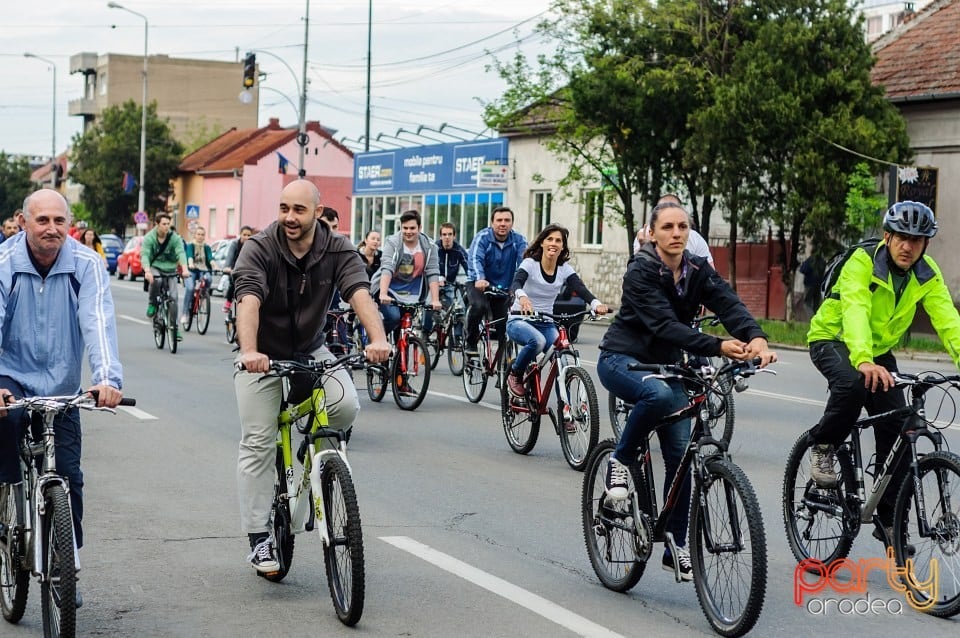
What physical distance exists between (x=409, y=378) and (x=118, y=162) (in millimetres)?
68737

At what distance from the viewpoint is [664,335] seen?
20.8 ft

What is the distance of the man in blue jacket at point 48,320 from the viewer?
18.5 feet

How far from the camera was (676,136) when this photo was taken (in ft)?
107

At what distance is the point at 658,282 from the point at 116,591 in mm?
2734

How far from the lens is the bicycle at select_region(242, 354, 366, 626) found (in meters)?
5.78

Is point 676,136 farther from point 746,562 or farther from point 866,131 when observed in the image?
point 746,562

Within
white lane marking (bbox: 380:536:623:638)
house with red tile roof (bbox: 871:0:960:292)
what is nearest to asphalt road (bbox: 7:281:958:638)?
white lane marking (bbox: 380:536:623:638)

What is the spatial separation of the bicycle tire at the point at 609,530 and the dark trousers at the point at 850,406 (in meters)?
1.06

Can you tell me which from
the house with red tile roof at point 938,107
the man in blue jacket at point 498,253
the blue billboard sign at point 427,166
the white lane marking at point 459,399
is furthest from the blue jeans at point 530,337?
the blue billboard sign at point 427,166

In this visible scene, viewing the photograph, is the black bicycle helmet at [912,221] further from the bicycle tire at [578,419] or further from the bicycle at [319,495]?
the bicycle tire at [578,419]

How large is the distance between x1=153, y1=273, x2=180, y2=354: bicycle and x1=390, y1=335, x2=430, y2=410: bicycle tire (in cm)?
665

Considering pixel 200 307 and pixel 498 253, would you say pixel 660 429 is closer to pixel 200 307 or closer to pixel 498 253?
pixel 498 253

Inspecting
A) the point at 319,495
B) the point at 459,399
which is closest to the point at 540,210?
the point at 459,399

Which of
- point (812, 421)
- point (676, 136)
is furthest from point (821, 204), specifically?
point (812, 421)
